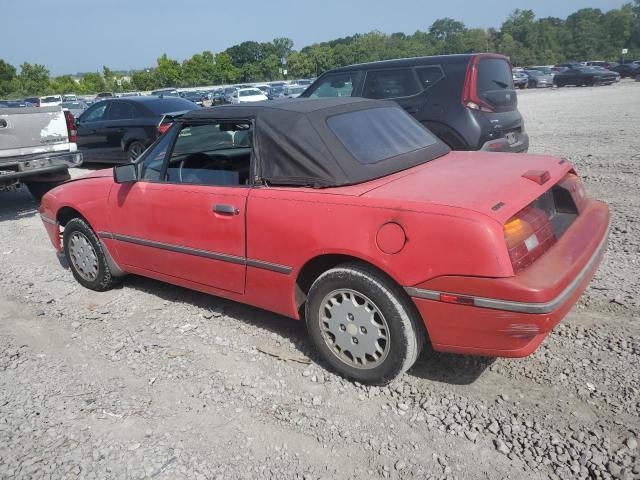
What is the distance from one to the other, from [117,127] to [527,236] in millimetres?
10000

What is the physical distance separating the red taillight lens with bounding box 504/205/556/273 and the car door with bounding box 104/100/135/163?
955cm

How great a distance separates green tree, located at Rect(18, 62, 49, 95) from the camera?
63938 mm

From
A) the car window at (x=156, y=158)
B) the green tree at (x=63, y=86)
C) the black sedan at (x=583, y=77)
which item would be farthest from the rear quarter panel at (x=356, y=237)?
the green tree at (x=63, y=86)

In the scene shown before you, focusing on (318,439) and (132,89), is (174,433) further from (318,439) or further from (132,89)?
(132,89)

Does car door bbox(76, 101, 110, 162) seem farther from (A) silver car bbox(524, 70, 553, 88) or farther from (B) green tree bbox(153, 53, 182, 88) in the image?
(B) green tree bbox(153, 53, 182, 88)

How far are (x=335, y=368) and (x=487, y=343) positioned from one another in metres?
0.98

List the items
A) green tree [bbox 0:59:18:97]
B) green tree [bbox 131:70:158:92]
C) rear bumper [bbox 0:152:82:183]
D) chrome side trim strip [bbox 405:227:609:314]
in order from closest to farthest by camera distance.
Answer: chrome side trim strip [bbox 405:227:609:314] → rear bumper [bbox 0:152:82:183] → green tree [bbox 0:59:18:97] → green tree [bbox 131:70:158:92]

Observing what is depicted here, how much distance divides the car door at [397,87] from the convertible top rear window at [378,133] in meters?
3.11

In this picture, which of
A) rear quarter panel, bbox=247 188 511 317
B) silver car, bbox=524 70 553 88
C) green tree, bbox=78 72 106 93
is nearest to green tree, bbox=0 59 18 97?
green tree, bbox=78 72 106 93

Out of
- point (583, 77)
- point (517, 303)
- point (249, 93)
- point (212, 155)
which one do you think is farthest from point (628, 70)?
point (517, 303)

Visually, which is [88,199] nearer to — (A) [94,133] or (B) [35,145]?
(B) [35,145]

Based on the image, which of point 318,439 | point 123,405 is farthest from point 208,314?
point 318,439

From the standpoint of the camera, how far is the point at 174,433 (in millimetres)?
2789

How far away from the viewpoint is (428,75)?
7.04 metres
